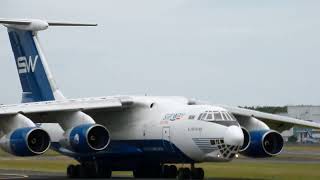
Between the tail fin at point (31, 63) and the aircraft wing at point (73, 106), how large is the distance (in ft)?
14.1

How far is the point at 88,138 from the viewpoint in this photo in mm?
28781

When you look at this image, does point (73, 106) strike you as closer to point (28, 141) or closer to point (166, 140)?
point (28, 141)

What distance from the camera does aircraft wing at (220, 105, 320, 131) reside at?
31.8m

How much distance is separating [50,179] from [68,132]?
10.4ft

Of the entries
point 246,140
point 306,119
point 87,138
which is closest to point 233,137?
point 246,140

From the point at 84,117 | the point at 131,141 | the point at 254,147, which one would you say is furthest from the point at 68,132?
→ the point at 254,147

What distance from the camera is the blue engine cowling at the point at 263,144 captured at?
30719 mm

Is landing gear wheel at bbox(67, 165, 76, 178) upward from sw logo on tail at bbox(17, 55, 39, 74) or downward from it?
downward

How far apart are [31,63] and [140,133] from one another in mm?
7804

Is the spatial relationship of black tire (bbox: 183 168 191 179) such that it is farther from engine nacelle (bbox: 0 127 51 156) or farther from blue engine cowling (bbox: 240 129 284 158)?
engine nacelle (bbox: 0 127 51 156)

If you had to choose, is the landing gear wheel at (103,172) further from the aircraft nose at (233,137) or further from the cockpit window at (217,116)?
the aircraft nose at (233,137)

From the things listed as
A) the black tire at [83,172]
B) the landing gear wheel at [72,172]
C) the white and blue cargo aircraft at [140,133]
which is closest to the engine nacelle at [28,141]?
the white and blue cargo aircraft at [140,133]

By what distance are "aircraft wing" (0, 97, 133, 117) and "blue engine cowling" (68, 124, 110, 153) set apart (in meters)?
1.33

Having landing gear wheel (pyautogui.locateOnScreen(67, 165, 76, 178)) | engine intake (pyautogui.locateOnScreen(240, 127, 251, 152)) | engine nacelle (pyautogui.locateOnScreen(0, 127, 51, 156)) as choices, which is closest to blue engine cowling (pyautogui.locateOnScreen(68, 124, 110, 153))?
engine nacelle (pyautogui.locateOnScreen(0, 127, 51, 156))
